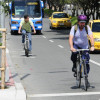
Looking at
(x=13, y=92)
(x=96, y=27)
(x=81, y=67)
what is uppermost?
(x=96, y=27)

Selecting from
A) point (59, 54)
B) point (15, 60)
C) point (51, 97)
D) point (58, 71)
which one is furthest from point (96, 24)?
point (51, 97)

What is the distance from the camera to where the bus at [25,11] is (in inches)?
1446

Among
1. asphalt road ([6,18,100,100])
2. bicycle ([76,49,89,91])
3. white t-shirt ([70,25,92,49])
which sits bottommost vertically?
asphalt road ([6,18,100,100])

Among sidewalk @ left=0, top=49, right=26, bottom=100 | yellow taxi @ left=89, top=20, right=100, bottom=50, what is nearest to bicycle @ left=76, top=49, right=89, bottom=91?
sidewalk @ left=0, top=49, right=26, bottom=100

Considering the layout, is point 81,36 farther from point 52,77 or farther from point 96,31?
point 96,31

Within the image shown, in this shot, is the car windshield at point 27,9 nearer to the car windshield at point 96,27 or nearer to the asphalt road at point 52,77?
the car windshield at point 96,27

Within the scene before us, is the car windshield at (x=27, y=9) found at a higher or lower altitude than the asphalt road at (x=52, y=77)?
higher

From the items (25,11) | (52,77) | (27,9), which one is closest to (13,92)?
(52,77)

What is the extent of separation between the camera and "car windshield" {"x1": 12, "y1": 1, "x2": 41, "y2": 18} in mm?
36656

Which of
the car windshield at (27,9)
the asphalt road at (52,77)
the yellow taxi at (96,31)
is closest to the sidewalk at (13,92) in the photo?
the asphalt road at (52,77)

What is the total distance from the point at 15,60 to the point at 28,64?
149 cm

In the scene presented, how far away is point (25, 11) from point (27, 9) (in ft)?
1.19

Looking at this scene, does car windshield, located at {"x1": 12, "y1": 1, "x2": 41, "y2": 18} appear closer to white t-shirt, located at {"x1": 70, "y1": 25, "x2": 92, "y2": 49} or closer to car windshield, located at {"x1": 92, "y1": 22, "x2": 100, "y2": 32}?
car windshield, located at {"x1": 92, "y1": 22, "x2": 100, "y2": 32}

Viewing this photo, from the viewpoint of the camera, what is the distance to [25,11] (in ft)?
120
